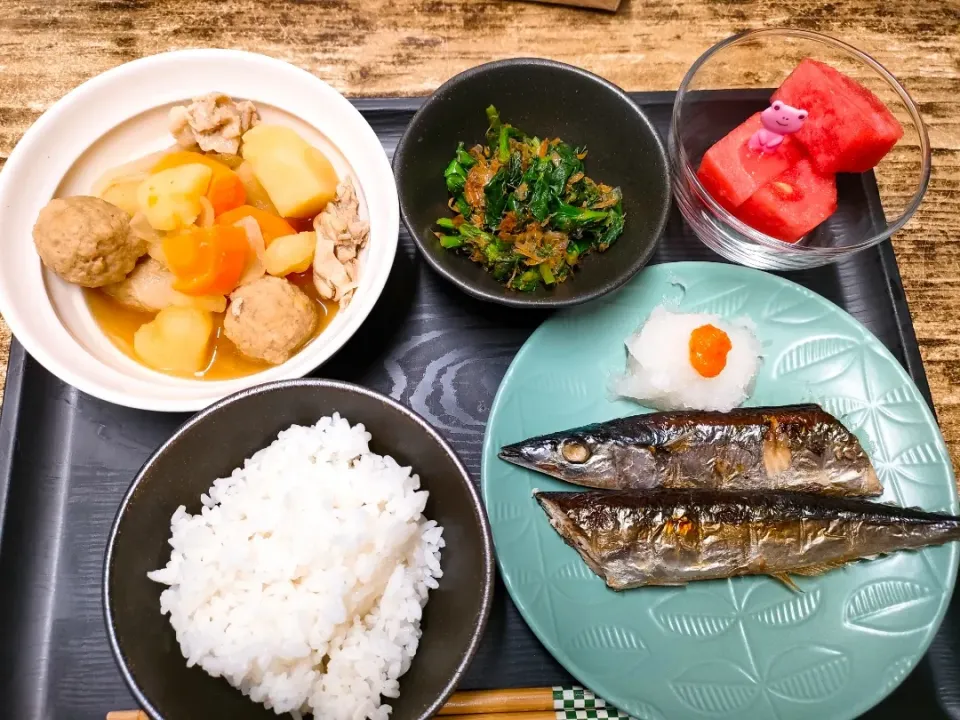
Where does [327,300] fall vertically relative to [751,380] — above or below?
above

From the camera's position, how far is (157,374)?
1894 mm

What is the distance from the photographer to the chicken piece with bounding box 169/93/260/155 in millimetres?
1954

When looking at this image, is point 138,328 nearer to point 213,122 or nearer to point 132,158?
point 132,158

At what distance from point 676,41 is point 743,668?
2.34m

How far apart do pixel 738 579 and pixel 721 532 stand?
0.18 meters

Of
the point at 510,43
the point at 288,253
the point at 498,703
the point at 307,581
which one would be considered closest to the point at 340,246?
the point at 288,253

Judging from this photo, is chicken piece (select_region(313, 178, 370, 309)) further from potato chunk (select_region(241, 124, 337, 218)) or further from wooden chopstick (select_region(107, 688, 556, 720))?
wooden chopstick (select_region(107, 688, 556, 720))

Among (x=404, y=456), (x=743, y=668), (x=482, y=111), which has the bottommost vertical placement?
(x=743, y=668)

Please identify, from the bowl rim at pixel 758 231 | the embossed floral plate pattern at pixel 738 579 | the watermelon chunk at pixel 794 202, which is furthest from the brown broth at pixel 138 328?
the watermelon chunk at pixel 794 202

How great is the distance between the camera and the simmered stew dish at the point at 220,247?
71.7 inches

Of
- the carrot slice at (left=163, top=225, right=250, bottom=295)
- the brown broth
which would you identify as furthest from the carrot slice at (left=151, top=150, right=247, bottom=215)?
the brown broth

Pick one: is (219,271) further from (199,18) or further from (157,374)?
(199,18)

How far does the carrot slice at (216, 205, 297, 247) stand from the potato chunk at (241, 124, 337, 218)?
0.04 metres

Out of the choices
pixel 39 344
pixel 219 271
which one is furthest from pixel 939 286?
pixel 39 344
